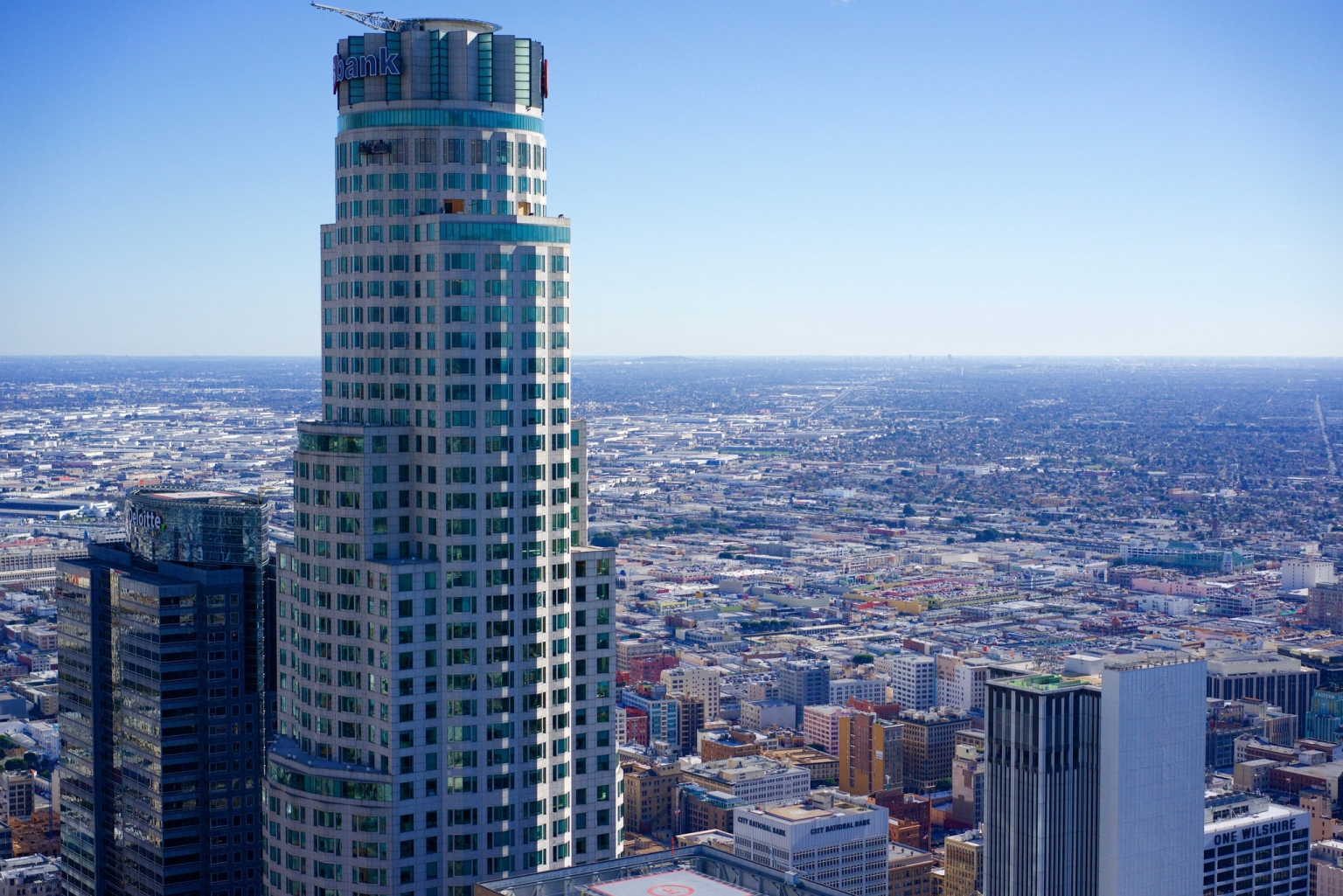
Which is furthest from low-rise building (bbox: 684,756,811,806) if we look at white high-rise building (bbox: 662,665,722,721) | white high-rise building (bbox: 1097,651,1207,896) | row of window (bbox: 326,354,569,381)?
row of window (bbox: 326,354,569,381)

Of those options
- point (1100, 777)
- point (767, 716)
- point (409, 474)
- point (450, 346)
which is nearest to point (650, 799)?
point (767, 716)

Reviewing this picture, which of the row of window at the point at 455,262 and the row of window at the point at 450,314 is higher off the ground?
the row of window at the point at 455,262

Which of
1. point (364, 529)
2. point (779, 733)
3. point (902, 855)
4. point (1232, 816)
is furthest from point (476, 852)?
point (779, 733)

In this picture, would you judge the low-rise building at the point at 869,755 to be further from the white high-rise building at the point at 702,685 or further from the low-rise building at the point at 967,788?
the white high-rise building at the point at 702,685

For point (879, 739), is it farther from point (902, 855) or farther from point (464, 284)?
point (464, 284)

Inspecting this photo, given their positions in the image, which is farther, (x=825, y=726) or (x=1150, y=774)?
(x=825, y=726)

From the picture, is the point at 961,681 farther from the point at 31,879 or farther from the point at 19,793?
the point at 31,879

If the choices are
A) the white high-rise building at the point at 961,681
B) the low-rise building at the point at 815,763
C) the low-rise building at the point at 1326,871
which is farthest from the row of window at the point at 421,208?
the white high-rise building at the point at 961,681
